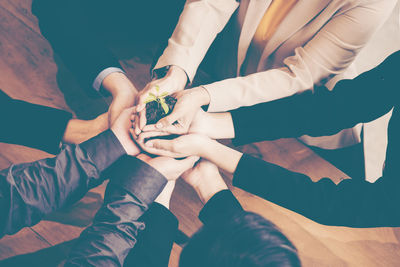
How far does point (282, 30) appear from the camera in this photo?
114cm

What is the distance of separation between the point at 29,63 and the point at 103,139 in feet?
2.17

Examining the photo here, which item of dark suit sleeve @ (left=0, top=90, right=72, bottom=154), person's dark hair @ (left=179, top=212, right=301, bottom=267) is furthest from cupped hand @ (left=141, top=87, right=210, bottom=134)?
person's dark hair @ (left=179, top=212, right=301, bottom=267)

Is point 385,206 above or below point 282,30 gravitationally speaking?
below

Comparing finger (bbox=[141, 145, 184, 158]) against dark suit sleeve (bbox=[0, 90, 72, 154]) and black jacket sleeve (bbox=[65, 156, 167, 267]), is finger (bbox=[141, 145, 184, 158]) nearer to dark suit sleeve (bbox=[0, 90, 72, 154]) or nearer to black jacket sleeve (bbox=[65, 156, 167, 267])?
black jacket sleeve (bbox=[65, 156, 167, 267])

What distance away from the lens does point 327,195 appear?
0.91 m

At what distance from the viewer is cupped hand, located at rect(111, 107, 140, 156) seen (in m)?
0.96

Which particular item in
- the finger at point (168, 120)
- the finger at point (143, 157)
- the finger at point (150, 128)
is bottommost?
the finger at point (143, 157)

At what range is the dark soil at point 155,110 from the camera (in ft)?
3.12

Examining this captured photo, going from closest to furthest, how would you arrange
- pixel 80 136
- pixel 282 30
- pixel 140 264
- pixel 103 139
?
pixel 140 264
pixel 103 139
pixel 80 136
pixel 282 30

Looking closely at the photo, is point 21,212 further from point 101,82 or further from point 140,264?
point 101,82

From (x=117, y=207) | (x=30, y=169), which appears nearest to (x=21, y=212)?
(x=30, y=169)

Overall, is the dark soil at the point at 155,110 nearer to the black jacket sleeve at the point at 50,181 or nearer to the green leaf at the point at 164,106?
the green leaf at the point at 164,106

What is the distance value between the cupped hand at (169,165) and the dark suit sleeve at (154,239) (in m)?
0.12

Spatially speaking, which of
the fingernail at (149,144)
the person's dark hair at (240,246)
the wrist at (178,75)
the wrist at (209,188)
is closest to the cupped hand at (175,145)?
the fingernail at (149,144)
